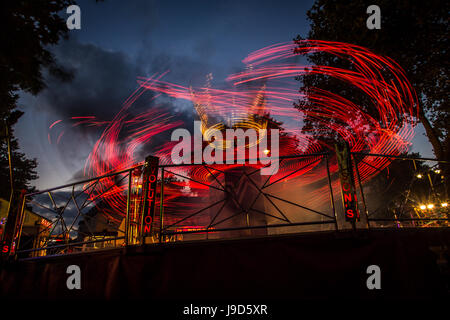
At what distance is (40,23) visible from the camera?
6.52 m

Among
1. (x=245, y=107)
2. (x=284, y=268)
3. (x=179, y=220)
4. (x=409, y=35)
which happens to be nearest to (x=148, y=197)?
(x=179, y=220)

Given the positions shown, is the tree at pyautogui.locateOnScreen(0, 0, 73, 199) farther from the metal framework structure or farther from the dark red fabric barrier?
the dark red fabric barrier

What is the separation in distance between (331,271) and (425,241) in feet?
6.00

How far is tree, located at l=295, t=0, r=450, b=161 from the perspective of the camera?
8.34 metres

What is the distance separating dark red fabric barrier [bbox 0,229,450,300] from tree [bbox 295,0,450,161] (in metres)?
7.53

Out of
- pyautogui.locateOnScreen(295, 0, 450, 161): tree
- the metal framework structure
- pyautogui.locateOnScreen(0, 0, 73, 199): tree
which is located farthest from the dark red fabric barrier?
pyautogui.locateOnScreen(295, 0, 450, 161): tree

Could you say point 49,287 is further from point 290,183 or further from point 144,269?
point 290,183

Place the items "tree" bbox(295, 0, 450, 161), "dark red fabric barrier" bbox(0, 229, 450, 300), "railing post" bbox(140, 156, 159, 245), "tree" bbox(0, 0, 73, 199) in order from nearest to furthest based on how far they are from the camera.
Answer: "dark red fabric barrier" bbox(0, 229, 450, 300), "railing post" bbox(140, 156, 159, 245), "tree" bbox(0, 0, 73, 199), "tree" bbox(295, 0, 450, 161)

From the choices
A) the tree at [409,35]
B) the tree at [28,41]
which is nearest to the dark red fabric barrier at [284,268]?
the tree at [28,41]

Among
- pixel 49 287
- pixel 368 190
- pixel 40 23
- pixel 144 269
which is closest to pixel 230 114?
pixel 40 23

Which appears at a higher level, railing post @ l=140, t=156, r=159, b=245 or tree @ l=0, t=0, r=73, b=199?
tree @ l=0, t=0, r=73, b=199

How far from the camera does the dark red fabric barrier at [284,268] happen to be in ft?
13.0

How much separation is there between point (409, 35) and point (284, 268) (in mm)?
9954

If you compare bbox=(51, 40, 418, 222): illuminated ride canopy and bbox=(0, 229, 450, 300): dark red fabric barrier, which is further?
bbox=(51, 40, 418, 222): illuminated ride canopy
